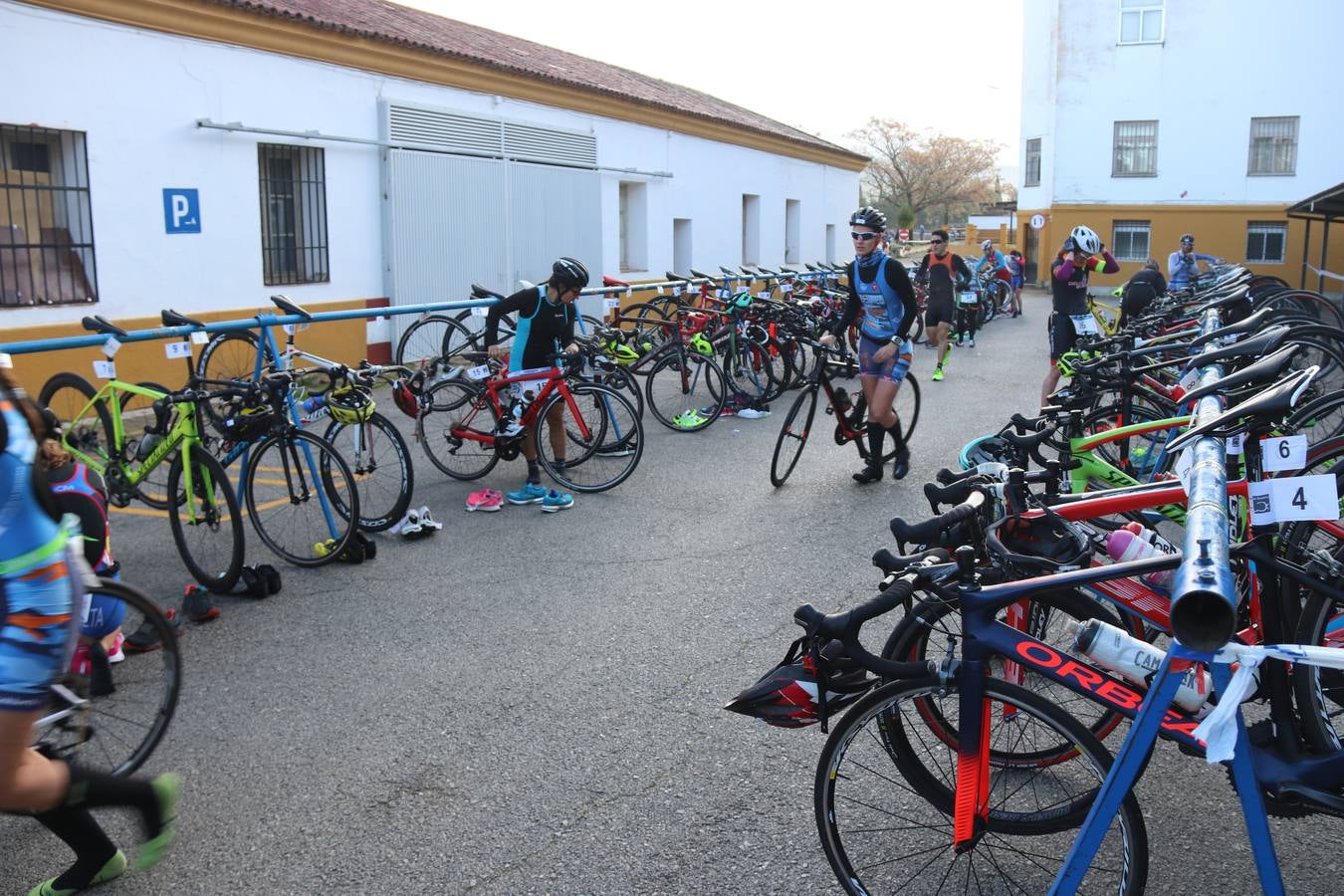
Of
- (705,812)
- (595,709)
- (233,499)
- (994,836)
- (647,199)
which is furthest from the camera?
(647,199)

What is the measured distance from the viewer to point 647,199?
73.4ft

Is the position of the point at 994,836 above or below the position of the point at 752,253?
below

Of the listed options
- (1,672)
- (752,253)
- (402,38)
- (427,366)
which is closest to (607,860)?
(1,672)

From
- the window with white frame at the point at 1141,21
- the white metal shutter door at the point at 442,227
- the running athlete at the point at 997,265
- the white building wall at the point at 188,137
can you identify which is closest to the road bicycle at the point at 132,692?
the white building wall at the point at 188,137

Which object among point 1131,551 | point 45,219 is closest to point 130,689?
point 1131,551

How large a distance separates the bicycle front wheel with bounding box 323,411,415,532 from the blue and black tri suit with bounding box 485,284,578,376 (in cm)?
134

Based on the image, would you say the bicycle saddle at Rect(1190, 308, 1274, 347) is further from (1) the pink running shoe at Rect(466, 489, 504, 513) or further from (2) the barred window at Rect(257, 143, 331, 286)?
(2) the barred window at Rect(257, 143, 331, 286)

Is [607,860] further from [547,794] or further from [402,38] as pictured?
[402,38]

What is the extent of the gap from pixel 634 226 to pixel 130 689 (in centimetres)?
1911

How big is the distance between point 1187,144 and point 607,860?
3889 centimetres

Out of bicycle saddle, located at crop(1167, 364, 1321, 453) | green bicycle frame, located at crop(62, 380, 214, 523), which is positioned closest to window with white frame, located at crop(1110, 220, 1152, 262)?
green bicycle frame, located at crop(62, 380, 214, 523)

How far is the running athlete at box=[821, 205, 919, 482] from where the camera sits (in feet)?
27.9

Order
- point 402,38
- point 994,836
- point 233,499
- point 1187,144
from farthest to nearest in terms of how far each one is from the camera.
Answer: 1. point 1187,144
2. point 402,38
3. point 233,499
4. point 994,836

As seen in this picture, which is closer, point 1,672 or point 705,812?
point 1,672
